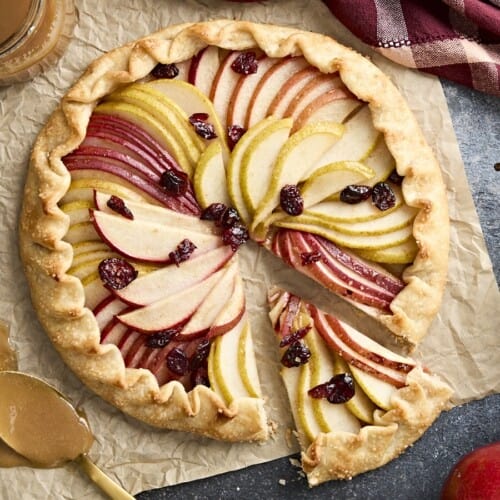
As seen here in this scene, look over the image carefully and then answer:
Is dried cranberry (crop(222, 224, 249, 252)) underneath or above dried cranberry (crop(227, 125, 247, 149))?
underneath

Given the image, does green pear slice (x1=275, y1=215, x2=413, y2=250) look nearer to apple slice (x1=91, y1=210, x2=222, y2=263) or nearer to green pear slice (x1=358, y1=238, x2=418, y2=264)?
green pear slice (x1=358, y1=238, x2=418, y2=264)

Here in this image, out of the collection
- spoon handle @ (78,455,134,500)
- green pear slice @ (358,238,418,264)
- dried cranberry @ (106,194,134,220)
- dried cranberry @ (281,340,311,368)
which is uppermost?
green pear slice @ (358,238,418,264)

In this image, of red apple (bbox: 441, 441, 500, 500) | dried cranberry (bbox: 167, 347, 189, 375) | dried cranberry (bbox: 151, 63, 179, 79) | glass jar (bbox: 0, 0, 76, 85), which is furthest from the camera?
dried cranberry (bbox: 151, 63, 179, 79)

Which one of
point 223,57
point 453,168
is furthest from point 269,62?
point 453,168

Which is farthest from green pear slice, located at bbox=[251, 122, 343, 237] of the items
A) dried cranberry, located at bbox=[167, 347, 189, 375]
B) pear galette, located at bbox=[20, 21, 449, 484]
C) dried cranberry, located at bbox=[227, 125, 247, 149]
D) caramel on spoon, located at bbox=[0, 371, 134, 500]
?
caramel on spoon, located at bbox=[0, 371, 134, 500]

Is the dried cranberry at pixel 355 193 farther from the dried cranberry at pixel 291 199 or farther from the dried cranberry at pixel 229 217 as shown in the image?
the dried cranberry at pixel 229 217

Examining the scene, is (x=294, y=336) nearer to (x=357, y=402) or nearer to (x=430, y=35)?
(x=357, y=402)

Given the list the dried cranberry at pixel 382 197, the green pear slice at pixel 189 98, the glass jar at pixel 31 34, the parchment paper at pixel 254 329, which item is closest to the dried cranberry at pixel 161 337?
the parchment paper at pixel 254 329
